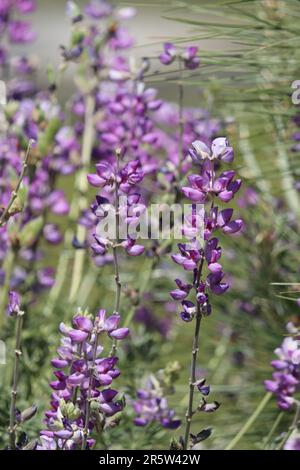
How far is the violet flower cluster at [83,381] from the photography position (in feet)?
2.33

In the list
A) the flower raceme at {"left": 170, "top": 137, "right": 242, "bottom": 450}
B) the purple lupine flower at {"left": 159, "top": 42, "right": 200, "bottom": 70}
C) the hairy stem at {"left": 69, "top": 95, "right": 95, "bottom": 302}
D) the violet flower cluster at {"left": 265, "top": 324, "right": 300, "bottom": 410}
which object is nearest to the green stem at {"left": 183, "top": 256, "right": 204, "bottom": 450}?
the flower raceme at {"left": 170, "top": 137, "right": 242, "bottom": 450}

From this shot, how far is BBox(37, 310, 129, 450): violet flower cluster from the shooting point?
71 cm

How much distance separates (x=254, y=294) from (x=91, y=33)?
47 centimetres

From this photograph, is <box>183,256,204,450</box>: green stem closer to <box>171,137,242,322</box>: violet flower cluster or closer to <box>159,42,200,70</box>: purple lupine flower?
<box>171,137,242,322</box>: violet flower cluster

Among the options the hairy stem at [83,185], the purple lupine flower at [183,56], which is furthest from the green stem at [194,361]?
the hairy stem at [83,185]

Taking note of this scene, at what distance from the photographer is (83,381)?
0.73 meters

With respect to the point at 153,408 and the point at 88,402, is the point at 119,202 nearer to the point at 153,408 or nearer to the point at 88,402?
the point at 88,402

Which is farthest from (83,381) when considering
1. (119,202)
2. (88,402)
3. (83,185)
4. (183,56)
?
(83,185)

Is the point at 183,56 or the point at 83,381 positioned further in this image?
the point at 183,56

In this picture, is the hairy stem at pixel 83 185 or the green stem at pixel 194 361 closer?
the green stem at pixel 194 361

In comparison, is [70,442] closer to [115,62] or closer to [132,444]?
[132,444]

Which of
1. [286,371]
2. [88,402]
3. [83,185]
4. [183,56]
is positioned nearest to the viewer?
[88,402]

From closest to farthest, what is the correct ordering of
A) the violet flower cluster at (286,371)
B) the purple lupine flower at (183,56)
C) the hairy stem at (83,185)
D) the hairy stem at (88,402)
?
the hairy stem at (88,402)
the violet flower cluster at (286,371)
the purple lupine flower at (183,56)
the hairy stem at (83,185)

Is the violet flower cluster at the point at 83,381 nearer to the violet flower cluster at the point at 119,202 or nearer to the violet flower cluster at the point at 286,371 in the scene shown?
the violet flower cluster at the point at 119,202
